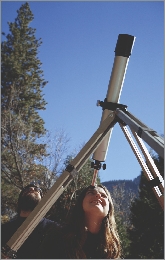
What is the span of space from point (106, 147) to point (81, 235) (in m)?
1.03

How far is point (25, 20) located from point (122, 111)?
23028mm

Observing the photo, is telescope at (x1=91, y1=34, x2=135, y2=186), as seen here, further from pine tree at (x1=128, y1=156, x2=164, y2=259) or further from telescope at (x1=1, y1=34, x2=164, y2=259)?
pine tree at (x1=128, y1=156, x2=164, y2=259)

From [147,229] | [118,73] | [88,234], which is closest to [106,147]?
[118,73]

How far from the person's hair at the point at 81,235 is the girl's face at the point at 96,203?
63 millimetres

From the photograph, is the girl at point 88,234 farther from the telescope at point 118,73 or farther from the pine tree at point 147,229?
the pine tree at point 147,229

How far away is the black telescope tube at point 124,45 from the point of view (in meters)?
2.84

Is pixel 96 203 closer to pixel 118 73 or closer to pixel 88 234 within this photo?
pixel 88 234

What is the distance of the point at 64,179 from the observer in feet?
8.49

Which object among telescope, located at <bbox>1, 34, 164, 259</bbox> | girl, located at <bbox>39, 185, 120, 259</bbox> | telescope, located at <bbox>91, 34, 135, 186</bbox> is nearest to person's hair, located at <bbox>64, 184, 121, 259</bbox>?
girl, located at <bbox>39, 185, 120, 259</bbox>

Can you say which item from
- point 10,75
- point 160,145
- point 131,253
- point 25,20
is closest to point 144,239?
point 131,253

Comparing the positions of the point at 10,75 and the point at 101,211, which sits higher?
the point at 10,75

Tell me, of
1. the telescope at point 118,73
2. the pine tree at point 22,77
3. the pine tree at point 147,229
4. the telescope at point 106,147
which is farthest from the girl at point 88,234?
the pine tree at point 22,77

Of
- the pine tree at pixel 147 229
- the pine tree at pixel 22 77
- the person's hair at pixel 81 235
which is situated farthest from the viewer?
the pine tree at pixel 22 77

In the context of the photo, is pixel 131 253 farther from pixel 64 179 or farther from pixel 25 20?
pixel 25 20
